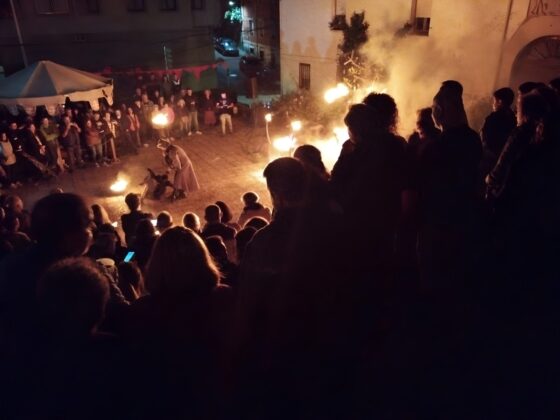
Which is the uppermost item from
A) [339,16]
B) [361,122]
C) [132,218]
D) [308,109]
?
[339,16]

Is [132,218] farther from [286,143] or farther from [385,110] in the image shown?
[286,143]

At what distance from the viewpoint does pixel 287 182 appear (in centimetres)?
285

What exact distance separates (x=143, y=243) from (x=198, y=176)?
777 cm

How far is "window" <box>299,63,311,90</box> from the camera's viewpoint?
66.8ft

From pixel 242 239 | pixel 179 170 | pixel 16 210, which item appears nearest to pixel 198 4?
pixel 179 170

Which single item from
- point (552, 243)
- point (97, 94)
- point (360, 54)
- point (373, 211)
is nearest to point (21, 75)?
point (97, 94)

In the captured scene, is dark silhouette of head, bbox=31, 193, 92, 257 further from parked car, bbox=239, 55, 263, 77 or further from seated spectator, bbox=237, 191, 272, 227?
parked car, bbox=239, 55, 263, 77

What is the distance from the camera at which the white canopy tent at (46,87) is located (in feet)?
41.5

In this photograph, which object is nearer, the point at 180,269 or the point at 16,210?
the point at 180,269

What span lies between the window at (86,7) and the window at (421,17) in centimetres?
1540

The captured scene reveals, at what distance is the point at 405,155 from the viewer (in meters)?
3.74

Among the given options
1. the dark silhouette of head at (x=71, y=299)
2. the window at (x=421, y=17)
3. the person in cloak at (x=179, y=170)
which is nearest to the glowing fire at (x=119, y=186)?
the person in cloak at (x=179, y=170)

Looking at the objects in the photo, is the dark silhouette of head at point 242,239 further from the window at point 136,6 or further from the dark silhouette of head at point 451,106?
the window at point 136,6

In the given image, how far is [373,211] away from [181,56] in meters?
23.3
